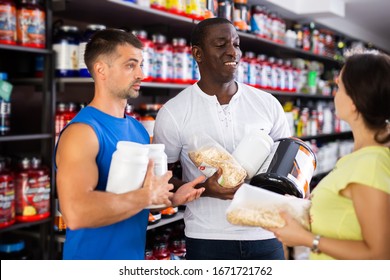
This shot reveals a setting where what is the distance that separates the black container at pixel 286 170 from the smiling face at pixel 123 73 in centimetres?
56

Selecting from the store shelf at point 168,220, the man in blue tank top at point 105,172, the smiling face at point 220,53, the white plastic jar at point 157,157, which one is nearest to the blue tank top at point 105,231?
the man in blue tank top at point 105,172

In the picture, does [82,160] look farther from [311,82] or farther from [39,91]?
[311,82]

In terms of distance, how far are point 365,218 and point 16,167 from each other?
1.91 metres

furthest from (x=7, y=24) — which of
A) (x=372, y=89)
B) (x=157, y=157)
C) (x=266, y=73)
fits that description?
(x=266, y=73)

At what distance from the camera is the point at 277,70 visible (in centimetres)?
432

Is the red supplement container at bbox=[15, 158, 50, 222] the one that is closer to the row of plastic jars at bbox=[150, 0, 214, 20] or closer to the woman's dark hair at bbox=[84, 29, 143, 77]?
the woman's dark hair at bbox=[84, 29, 143, 77]

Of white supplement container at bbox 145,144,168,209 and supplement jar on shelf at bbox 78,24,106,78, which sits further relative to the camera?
supplement jar on shelf at bbox 78,24,106,78

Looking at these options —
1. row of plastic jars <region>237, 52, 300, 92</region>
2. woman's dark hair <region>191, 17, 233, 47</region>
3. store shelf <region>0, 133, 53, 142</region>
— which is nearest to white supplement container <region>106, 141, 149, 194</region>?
woman's dark hair <region>191, 17, 233, 47</region>

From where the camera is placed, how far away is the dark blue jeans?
1927 millimetres

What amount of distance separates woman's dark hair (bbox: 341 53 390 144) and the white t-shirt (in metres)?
0.69

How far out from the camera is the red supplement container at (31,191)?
2432mm

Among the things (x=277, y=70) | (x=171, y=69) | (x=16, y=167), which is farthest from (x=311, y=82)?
(x=16, y=167)

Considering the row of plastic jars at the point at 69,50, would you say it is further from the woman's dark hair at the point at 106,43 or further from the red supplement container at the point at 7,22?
the woman's dark hair at the point at 106,43

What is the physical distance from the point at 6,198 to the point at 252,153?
1314 mm
